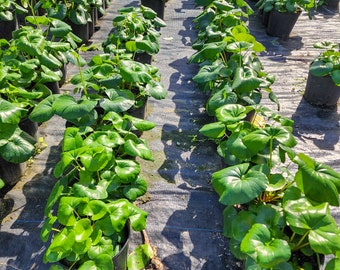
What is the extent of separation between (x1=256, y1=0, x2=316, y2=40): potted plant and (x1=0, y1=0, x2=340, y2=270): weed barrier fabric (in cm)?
35

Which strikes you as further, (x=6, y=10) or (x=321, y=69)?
(x=6, y=10)

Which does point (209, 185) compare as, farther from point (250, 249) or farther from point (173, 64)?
point (173, 64)

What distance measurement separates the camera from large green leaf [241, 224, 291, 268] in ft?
4.71

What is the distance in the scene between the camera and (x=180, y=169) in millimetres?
2844

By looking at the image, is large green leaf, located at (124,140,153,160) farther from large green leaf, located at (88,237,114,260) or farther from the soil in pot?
the soil in pot

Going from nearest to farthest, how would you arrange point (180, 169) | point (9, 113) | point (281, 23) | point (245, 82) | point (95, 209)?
point (95, 209)
point (9, 113)
point (245, 82)
point (180, 169)
point (281, 23)

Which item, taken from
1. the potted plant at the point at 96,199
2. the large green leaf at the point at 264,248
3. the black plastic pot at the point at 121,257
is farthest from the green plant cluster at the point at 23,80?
the large green leaf at the point at 264,248

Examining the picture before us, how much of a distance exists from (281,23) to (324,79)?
1.69 meters

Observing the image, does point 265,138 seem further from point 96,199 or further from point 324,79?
point 324,79

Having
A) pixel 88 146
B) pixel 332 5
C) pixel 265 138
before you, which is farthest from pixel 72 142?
pixel 332 5

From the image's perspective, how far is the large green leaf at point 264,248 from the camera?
143 cm

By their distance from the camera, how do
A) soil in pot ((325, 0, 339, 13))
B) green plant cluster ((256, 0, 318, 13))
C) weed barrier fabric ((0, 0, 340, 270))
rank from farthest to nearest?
soil in pot ((325, 0, 339, 13)) < green plant cluster ((256, 0, 318, 13)) < weed barrier fabric ((0, 0, 340, 270))

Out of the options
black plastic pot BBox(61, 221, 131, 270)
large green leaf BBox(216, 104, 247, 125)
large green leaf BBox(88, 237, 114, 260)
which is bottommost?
black plastic pot BBox(61, 221, 131, 270)

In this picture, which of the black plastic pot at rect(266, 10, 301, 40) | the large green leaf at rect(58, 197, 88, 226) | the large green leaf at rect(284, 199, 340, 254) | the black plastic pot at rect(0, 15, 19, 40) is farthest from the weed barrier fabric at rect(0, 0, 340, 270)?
the black plastic pot at rect(0, 15, 19, 40)
